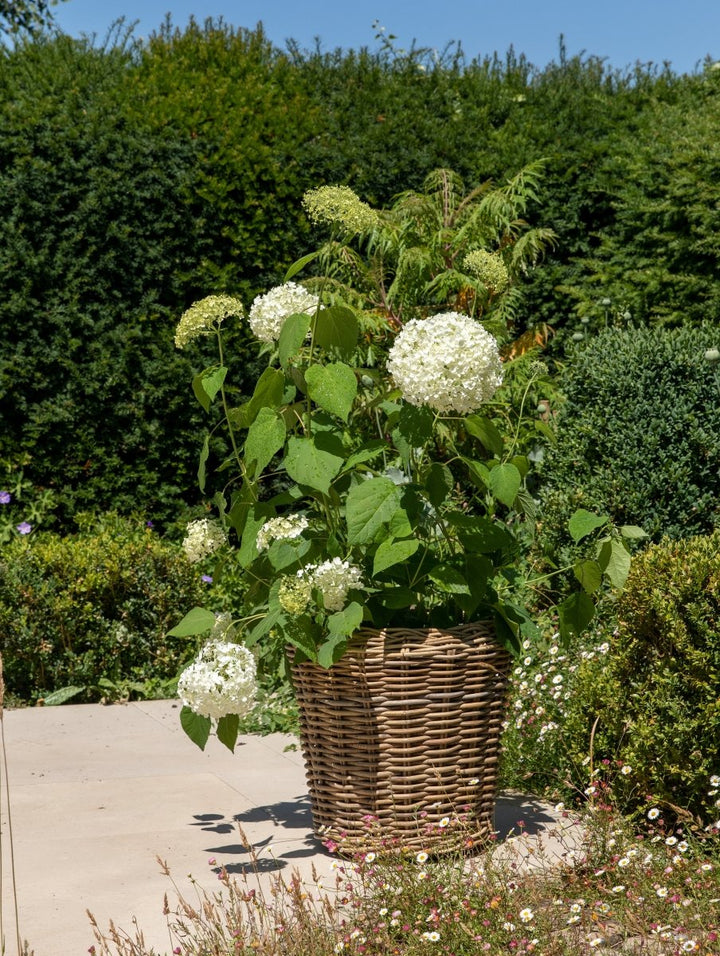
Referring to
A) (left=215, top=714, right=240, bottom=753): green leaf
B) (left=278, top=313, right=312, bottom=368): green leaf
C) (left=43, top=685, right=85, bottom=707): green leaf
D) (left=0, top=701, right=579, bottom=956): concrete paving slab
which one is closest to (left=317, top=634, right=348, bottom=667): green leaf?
(left=215, top=714, right=240, bottom=753): green leaf

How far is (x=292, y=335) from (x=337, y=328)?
168 millimetres

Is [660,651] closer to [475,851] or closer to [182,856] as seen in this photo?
[475,851]

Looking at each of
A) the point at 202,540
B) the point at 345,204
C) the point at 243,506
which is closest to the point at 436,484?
the point at 243,506

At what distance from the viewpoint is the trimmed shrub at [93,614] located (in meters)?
5.36

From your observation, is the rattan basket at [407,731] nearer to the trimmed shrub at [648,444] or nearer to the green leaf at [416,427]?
the green leaf at [416,427]

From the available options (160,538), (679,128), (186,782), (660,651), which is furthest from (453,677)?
(679,128)

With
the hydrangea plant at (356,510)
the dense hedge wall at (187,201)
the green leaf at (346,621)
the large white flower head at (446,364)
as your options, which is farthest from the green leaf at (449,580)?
the dense hedge wall at (187,201)

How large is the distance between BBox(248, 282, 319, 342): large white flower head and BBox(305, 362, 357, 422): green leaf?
285mm

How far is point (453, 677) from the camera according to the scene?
304 centimetres

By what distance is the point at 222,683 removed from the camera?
9.36 feet

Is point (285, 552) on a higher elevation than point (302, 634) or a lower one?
higher

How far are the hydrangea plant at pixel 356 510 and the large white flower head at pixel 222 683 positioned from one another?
0.01 m

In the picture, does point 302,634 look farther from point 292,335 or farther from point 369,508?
point 292,335

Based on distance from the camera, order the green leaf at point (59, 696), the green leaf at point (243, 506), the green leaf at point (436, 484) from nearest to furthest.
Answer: the green leaf at point (436, 484) < the green leaf at point (243, 506) < the green leaf at point (59, 696)
